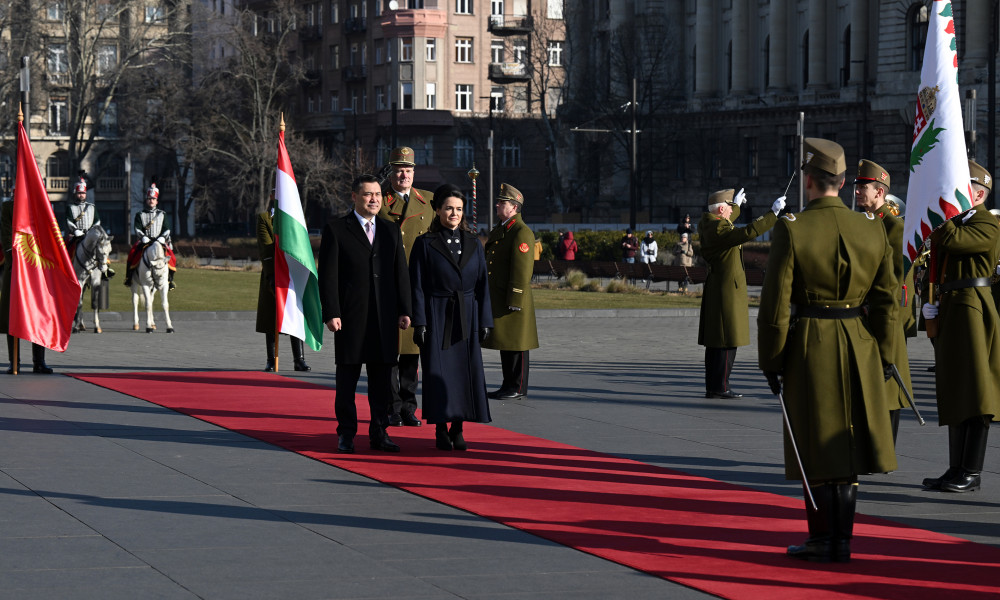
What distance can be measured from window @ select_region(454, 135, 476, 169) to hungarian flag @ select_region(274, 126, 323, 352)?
249 ft

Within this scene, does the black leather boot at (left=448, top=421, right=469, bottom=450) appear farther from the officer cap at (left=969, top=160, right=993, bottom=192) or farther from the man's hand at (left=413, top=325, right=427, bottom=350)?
the officer cap at (left=969, top=160, right=993, bottom=192)

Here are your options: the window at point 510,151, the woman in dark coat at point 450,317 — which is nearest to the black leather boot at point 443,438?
the woman in dark coat at point 450,317

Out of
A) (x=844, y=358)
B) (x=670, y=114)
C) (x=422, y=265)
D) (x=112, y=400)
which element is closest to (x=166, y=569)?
(x=844, y=358)

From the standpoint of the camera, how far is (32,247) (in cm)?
1716

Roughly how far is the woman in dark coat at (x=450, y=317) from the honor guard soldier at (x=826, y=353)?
143 inches

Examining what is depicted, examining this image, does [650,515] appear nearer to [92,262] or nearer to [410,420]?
[410,420]

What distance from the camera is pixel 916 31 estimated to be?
237 ft

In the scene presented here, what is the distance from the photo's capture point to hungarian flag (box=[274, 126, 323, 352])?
15.2 m

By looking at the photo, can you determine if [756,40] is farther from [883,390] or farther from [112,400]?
[883,390]

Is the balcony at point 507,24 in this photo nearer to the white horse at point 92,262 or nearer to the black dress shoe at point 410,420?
the white horse at point 92,262

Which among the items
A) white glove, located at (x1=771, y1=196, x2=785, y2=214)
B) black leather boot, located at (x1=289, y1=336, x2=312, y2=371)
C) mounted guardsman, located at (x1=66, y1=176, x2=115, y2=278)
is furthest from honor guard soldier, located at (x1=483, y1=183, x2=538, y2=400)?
mounted guardsman, located at (x1=66, y1=176, x2=115, y2=278)

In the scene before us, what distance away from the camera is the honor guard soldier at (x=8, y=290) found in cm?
1681

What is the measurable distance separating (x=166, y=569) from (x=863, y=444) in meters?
3.30

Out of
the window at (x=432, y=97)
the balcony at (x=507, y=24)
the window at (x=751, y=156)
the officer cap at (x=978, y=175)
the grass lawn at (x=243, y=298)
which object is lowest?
the grass lawn at (x=243, y=298)
